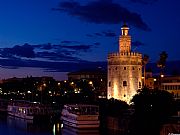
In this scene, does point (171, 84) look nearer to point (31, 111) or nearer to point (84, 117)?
point (31, 111)

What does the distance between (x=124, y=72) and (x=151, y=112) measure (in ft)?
101

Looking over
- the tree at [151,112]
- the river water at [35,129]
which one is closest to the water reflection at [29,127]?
the river water at [35,129]

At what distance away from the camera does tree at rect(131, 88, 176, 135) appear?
64812 mm

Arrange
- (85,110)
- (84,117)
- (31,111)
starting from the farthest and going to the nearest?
1. (31,111)
2. (85,110)
3. (84,117)

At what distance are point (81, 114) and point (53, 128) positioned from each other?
754cm

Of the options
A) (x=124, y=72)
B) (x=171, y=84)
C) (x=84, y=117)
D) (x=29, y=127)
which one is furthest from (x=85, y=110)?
(x=171, y=84)

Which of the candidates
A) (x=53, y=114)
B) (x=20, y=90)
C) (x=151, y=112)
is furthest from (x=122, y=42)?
(x=20, y=90)

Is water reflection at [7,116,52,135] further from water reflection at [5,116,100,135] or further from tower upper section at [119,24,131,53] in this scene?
tower upper section at [119,24,131,53]

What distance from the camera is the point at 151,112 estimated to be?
68375 mm

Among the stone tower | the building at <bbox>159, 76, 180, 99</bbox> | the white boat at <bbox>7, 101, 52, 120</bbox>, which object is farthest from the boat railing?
the building at <bbox>159, 76, 180, 99</bbox>

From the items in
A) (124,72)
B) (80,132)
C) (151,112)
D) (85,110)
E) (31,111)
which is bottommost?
(80,132)

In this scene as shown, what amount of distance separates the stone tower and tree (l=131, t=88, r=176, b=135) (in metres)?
18.5

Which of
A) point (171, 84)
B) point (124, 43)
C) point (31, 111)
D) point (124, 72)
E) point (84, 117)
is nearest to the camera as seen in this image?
point (84, 117)

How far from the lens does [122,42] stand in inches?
3974
